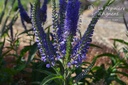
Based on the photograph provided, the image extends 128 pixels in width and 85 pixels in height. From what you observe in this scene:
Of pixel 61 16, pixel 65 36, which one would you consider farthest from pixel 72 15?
pixel 61 16

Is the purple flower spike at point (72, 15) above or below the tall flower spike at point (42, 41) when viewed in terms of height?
above

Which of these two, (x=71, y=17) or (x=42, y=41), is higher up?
(x=71, y=17)

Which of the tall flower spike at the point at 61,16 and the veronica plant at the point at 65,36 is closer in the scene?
the veronica plant at the point at 65,36

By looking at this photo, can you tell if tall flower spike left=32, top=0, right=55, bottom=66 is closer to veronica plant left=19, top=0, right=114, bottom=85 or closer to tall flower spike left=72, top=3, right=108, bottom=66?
veronica plant left=19, top=0, right=114, bottom=85

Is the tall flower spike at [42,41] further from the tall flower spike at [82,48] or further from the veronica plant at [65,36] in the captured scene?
the tall flower spike at [82,48]

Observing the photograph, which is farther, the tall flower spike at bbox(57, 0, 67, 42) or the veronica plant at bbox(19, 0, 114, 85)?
the tall flower spike at bbox(57, 0, 67, 42)

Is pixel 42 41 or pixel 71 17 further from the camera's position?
pixel 42 41

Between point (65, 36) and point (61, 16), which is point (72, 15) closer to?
point (65, 36)

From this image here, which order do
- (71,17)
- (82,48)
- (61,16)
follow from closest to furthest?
(71,17)
(82,48)
(61,16)

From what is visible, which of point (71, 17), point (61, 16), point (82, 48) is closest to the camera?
point (71, 17)

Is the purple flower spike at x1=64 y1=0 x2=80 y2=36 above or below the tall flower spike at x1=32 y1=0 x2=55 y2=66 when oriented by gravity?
above

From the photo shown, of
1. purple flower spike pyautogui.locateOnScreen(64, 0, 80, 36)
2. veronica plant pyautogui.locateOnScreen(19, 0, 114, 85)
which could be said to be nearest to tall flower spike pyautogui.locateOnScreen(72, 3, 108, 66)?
veronica plant pyautogui.locateOnScreen(19, 0, 114, 85)

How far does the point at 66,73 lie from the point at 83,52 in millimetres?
409

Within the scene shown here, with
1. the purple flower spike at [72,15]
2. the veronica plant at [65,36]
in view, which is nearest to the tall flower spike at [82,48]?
the veronica plant at [65,36]
